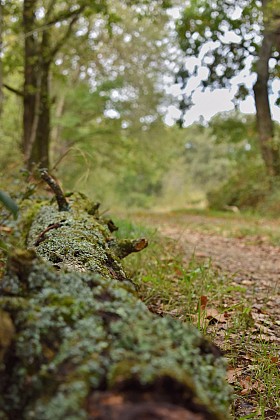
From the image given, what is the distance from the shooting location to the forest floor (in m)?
1.94

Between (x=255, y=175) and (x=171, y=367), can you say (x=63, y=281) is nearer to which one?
(x=171, y=367)

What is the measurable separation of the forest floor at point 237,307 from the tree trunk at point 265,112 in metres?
7.24

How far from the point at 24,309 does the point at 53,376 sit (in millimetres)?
A: 191

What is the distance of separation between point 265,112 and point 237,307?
436 inches

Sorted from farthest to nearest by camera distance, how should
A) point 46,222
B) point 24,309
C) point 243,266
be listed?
point 243,266 → point 46,222 → point 24,309

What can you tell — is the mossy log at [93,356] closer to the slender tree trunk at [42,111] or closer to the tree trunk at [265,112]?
the slender tree trunk at [42,111]

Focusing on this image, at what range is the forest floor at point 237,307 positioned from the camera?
1.94 meters

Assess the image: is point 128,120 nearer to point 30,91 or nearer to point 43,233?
point 30,91

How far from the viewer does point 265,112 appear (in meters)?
13.0

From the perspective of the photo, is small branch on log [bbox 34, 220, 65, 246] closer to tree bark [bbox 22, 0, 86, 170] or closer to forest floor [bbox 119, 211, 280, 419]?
forest floor [bbox 119, 211, 280, 419]

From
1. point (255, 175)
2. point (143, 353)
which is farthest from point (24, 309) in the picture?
point (255, 175)

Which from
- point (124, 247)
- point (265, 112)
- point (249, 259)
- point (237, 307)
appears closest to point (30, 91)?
point (249, 259)

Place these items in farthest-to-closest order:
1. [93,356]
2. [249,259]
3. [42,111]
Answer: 1. [42,111]
2. [249,259]
3. [93,356]

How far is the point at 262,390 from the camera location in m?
1.94
